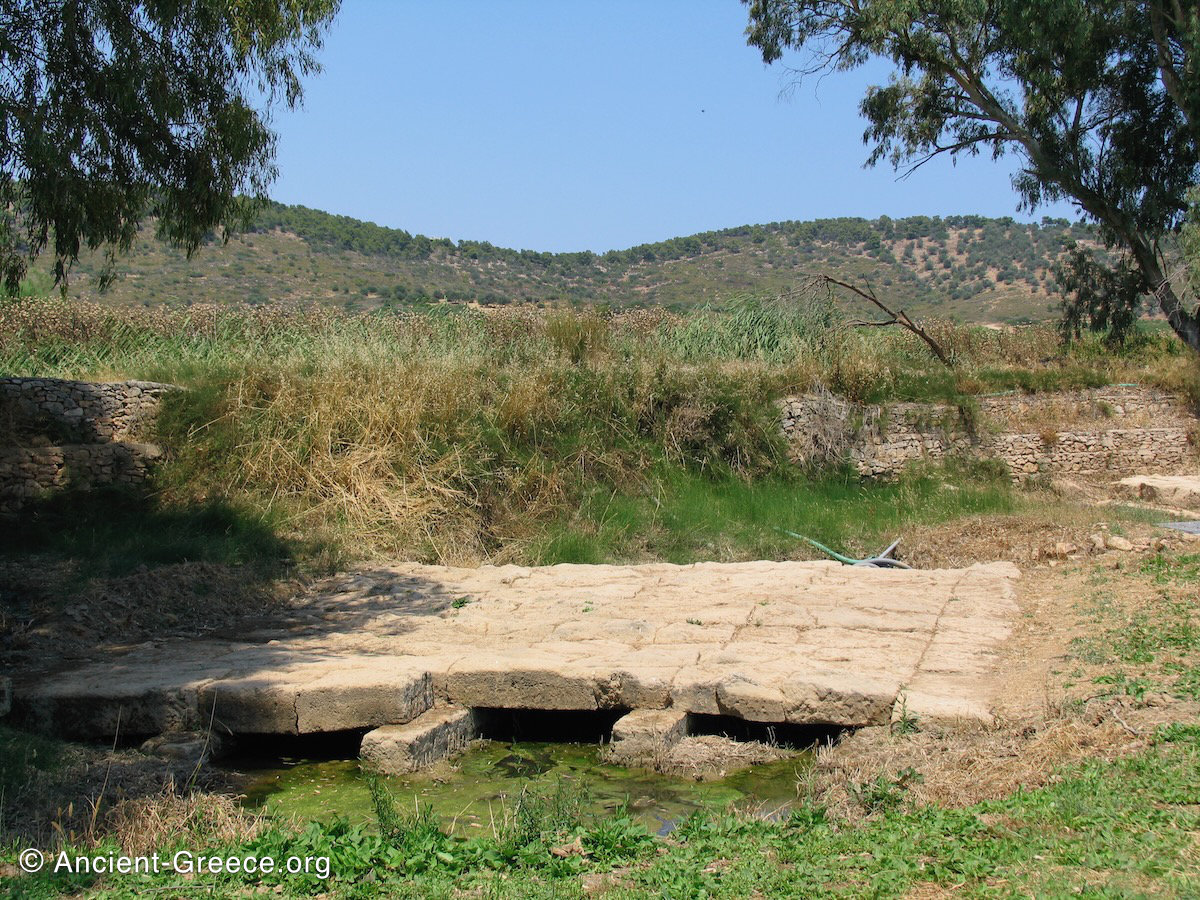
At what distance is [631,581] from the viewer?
927cm

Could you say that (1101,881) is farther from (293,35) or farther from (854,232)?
(854,232)

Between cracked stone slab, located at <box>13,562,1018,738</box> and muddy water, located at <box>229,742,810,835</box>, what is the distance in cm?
29

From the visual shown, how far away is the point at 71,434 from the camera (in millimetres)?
11570

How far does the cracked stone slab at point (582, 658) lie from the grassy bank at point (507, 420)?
8.21 feet

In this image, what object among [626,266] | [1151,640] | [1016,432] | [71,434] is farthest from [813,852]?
[626,266]

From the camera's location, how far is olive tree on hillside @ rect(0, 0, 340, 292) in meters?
7.32

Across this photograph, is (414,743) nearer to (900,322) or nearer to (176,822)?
(176,822)

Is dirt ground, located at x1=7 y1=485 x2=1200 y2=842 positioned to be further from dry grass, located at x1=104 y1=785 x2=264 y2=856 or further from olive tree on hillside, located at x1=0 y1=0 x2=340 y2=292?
olive tree on hillside, located at x1=0 y1=0 x2=340 y2=292

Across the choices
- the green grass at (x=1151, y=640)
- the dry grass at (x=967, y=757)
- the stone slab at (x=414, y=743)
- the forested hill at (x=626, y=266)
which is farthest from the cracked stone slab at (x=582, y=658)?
the forested hill at (x=626, y=266)

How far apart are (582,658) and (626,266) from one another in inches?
1653

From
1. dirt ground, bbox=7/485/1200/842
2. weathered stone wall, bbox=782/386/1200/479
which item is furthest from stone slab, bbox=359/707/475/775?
weathered stone wall, bbox=782/386/1200/479

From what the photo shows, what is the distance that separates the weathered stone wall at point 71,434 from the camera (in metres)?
10.8

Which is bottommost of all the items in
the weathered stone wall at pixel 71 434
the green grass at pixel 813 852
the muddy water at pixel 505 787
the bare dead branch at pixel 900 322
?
the muddy water at pixel 505 787

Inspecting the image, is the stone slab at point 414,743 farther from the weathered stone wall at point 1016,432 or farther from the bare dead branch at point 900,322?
the bare dead branch at point 900,322
